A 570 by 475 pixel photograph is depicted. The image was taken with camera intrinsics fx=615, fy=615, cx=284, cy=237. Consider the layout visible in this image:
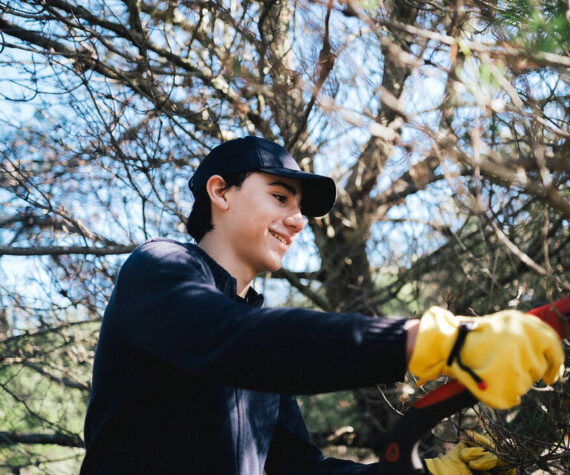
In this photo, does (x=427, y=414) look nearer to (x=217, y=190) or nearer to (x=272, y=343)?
(x=272, y=343)

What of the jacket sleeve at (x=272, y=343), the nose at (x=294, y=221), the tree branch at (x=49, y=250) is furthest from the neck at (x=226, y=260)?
the tree branch at (x=49, y=250)

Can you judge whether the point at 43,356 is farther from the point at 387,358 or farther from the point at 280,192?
the point at 387,358

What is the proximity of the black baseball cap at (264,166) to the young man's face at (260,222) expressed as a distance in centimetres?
5

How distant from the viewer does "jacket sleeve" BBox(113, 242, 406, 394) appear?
1.40m

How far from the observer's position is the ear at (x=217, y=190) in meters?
2.31

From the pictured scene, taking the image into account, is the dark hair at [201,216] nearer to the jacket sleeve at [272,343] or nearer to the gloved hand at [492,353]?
the jacket sleeve at [272,343]

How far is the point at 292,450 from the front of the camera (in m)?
2.49

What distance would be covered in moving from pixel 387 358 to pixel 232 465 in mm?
803

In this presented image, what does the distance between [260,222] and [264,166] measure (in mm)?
209

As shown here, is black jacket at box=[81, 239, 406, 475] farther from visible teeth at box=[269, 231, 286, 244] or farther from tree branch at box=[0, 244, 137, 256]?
tree branch at box=[0, 244, 137, 256]

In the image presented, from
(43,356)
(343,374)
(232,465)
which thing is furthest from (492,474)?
(43,356)

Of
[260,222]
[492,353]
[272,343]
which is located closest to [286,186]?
[260,222]

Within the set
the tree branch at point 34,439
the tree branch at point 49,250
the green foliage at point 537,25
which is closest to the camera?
the green foliage at point 537,25

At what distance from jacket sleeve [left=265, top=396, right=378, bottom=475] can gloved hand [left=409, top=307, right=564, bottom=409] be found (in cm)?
113
